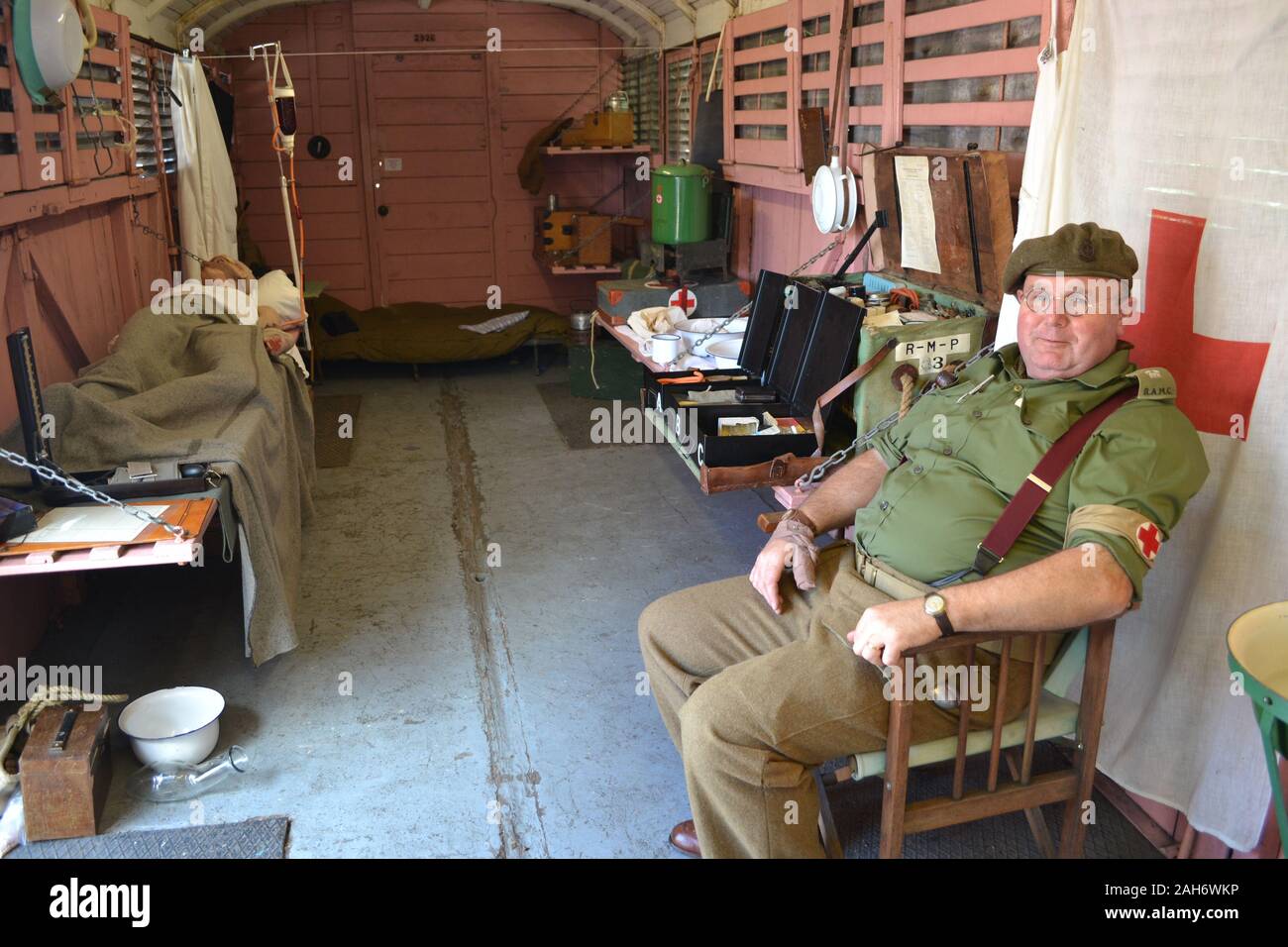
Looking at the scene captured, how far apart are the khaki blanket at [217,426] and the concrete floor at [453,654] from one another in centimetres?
27

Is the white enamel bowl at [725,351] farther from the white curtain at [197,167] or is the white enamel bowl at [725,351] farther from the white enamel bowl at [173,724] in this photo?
the white curtain at [197,167]

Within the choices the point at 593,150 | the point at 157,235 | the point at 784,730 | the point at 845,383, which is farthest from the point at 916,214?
the point at 593,150

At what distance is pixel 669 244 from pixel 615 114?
1.84m

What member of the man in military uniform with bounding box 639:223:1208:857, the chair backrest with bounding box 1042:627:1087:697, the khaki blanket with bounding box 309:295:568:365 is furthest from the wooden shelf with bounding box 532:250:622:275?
the chair backrest with bounding box 1042:627:1087:697

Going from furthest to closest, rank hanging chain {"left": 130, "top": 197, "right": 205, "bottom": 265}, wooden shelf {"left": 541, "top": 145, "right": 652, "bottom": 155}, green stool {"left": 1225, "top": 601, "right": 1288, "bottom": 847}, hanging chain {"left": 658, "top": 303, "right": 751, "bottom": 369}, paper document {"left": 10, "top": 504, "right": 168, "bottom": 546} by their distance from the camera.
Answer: wooden shelf {"left": 541, "top": 145, "right": 652, "bottom": 155} → hanging chain {"left": 130, "top": 197, "right": 205, "bottom": 265} → hanging chain {"left": 658, "top": 303, "right": 751, "bottom": 369} → paper document {"left": 10, "top": 504, "right": 168, "bottom": 546} → green stool {"left": 1225, "top": 601, "right": 1288, "bottom": 847}

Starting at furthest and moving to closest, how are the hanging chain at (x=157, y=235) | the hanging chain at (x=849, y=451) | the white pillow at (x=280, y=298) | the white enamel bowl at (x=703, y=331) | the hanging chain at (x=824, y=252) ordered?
the white pillow at (x=280, y=298), the hanging chain at (x=157, y=235), the hanging chain at (x=824, y=252), the white enamel bowl at (x=703, y=331), the hanging chain at (x=849, y=451)

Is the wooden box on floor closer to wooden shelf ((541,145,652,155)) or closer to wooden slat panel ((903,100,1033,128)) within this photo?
wooden slat panel ((903,100,1033,128))

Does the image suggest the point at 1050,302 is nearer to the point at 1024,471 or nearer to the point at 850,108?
the point at 1024,471

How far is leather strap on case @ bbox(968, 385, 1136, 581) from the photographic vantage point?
2182mm

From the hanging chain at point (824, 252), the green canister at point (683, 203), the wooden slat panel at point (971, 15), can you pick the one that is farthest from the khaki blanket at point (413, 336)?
the wooden slat panel at point (971, 15)

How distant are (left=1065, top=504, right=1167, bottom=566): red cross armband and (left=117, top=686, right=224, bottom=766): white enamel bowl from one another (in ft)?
7.67

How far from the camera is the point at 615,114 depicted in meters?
7.79

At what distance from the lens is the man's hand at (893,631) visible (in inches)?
78.9

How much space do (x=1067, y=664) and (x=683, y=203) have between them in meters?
4.62
